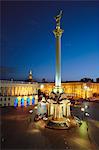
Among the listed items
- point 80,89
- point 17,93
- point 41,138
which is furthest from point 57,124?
point 80,89

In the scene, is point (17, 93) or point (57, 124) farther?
point (17, 93)

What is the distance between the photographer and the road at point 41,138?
67.9ft

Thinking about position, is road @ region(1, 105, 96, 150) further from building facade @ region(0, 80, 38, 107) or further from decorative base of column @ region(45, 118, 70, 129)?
building facade @ region(0, 80, 38, 107)

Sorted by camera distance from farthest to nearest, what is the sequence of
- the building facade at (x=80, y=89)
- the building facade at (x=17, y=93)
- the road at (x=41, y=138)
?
the building facade at (x=80, y=89)
the building facade at (x=17, y=93)
the road at (x=41, y=138)

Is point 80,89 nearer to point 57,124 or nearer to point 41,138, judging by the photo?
point 57,124

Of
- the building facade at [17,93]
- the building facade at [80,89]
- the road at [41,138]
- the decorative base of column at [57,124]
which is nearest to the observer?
the road at [41,138]

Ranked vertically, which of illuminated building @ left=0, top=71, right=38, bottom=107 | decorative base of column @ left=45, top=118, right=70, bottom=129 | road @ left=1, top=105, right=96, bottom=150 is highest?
illuminated building @ left=0, top=71, right=38, bottom=107

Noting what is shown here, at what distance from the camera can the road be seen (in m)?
20.7

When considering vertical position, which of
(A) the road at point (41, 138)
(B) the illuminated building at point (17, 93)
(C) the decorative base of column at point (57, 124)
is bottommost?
(A) the road at point (41, 138)

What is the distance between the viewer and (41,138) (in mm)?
23547

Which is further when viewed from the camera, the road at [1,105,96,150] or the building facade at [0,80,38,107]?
the building facade at [0,80,38,107]

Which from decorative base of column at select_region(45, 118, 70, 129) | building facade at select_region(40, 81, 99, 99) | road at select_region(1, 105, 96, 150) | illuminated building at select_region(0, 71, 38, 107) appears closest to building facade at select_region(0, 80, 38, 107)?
illuminated building at select_region(0, 71, 38, 107)

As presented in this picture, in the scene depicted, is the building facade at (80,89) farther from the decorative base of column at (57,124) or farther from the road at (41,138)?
the road at (41,138)

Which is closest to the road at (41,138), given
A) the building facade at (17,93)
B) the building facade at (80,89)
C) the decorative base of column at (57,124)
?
the decorative base of column at (57,124)
